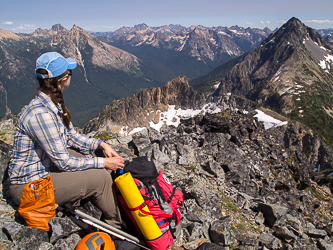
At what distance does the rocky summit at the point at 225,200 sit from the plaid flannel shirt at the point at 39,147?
1357 mm

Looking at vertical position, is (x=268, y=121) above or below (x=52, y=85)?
below

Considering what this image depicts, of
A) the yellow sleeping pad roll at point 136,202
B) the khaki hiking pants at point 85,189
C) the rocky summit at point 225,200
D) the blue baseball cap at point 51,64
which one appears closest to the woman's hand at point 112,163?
the khaki hiking pants at point 85,189

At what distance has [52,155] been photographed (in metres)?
4.71

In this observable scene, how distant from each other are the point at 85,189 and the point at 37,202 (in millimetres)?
1059

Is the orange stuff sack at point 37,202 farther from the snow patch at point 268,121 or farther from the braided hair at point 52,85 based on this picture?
the snow patch at point 268,121

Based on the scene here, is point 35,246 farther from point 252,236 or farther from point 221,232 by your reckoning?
point 252,236

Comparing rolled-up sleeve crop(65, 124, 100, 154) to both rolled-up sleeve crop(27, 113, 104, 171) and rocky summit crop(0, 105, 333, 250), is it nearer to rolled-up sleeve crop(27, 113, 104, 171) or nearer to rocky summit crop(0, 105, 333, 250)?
rolled-up sleeve crop(27, 113, 104, 171)

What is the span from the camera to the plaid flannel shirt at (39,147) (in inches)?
180

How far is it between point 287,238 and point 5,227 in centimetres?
1016

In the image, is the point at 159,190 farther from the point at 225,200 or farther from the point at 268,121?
the point at 268,121

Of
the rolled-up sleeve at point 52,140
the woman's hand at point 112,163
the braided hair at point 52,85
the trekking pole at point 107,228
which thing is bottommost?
the trekking pole at point 107,228

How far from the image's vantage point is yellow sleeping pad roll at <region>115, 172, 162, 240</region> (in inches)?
210

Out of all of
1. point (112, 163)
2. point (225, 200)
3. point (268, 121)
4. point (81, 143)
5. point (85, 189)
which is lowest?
point (268, 121)

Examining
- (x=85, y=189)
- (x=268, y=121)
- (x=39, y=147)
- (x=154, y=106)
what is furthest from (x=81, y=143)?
(x=154, y=106)
